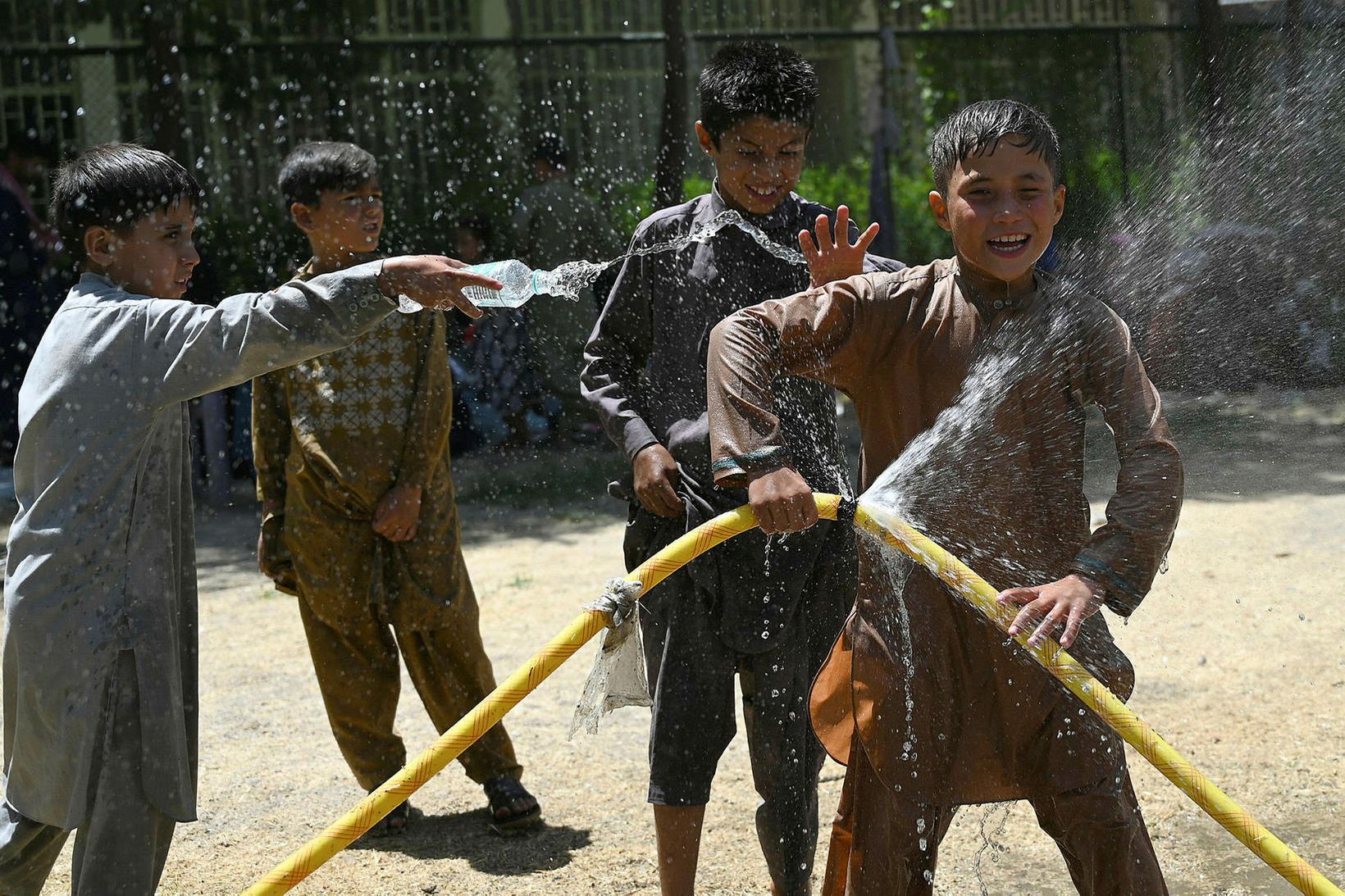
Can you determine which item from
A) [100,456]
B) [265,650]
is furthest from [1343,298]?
[100,456]

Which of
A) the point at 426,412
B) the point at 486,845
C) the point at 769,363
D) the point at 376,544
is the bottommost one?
the point at 486,845

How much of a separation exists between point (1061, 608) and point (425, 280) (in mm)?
1213

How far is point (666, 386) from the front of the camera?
10.4 feet

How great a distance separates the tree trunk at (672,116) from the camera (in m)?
10.8

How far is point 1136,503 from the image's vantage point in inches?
92.4

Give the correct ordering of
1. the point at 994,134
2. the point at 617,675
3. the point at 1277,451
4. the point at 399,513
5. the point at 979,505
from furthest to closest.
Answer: the point at 1277,451, the point at 399,513, the point at 617,675, the point at 979,505, the point at 994,134

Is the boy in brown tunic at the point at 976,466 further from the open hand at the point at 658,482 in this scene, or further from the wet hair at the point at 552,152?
the wet hair at the point at 552,152

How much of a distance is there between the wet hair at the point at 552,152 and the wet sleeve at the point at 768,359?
301 inches

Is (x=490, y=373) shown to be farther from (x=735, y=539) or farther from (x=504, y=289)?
(x=504, y=289)

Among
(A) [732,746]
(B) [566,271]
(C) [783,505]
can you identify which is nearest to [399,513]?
(B) [566,271]

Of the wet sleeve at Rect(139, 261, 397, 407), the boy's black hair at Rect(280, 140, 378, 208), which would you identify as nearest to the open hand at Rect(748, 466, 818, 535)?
the wet sleeve at Rect(139, 261, 397, 407)

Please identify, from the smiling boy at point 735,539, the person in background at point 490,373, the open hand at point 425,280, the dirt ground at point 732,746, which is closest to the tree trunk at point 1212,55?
the dirt ground at point 732,746

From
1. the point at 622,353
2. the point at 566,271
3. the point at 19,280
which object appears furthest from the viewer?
the point at 19,280

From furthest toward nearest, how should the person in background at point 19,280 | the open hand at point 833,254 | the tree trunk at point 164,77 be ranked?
1. the tree trunk at point 164,77
2. the person in background at point 19,280
3. the open hand at point 833,254
